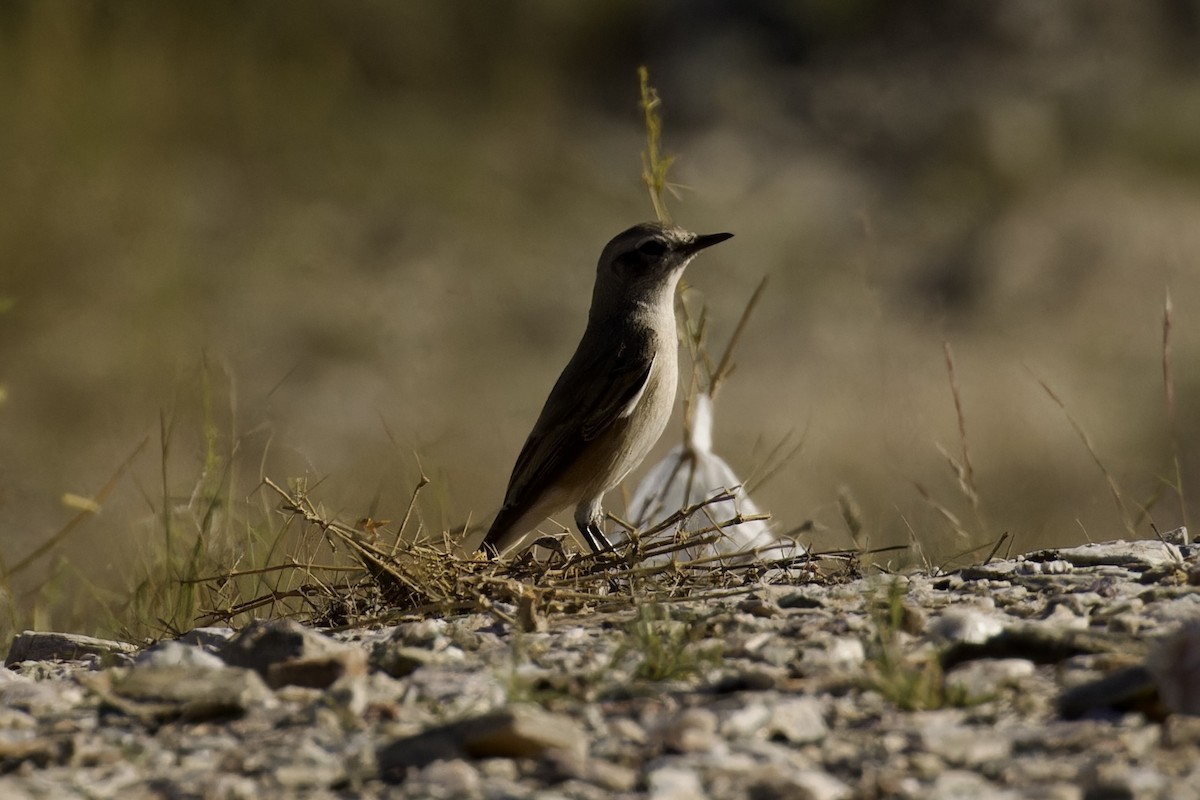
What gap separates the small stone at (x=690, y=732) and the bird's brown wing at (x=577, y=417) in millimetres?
3196

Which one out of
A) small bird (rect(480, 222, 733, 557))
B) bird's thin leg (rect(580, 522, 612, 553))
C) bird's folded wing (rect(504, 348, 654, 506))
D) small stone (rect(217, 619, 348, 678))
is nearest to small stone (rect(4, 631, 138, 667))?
small stone (rect(217, 619, 348, 678))

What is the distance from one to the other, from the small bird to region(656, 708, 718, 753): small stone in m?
3.04

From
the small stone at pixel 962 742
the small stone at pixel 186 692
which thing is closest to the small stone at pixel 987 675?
the small stone at pixel 962 742

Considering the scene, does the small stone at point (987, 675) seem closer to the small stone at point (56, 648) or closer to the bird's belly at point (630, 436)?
the small stone at point (56, 648)

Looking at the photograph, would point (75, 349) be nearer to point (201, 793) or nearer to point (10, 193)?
point (10, 193)

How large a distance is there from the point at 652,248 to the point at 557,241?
9737 mm

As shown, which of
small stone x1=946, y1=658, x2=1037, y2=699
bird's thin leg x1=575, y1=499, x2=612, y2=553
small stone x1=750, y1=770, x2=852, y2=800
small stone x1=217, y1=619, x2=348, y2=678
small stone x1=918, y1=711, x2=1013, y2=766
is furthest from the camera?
bird's thin leg x1=575, y1=499, x2=612, y2=553

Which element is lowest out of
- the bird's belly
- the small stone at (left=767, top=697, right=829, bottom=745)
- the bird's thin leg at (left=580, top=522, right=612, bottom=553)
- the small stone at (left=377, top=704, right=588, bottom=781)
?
the small stone at (left=767, top=697, right=829, bottom=745)

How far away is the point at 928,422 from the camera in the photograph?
12.0m

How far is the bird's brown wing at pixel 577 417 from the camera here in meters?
6.00

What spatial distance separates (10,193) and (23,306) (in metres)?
0.92

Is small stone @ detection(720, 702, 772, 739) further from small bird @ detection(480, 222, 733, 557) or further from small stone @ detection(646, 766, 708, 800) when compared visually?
small bird @ detection(480, 222, 733, 557)

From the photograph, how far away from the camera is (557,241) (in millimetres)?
15984

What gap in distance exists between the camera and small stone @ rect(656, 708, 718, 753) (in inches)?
105
